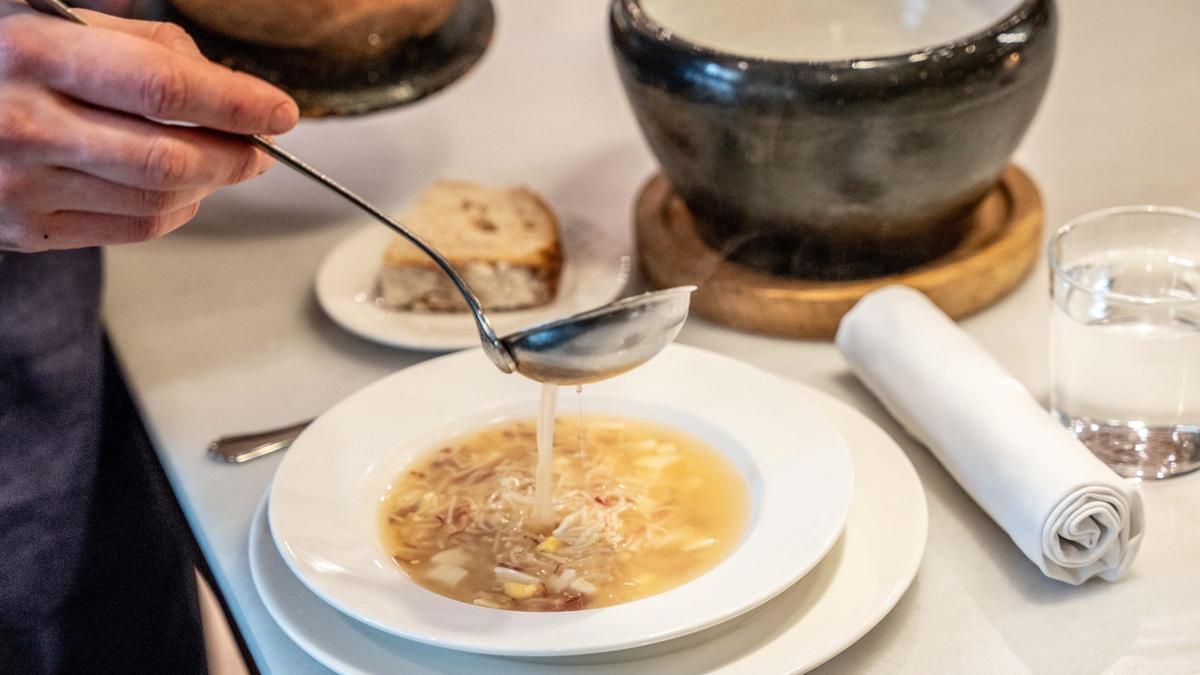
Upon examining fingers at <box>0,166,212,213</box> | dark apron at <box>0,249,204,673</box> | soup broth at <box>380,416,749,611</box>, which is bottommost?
dark apron at <box>0,249,204,673</box>

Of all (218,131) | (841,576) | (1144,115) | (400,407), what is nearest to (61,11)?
(218,131)

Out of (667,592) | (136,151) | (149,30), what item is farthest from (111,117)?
(667,592)

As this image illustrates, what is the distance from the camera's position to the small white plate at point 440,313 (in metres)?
1.19

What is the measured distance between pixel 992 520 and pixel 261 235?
2.99 feet

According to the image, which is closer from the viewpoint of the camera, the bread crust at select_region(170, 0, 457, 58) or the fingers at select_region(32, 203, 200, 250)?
the fingers at select_region(32, 203, 200, 250)

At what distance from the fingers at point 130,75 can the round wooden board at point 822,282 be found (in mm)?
529

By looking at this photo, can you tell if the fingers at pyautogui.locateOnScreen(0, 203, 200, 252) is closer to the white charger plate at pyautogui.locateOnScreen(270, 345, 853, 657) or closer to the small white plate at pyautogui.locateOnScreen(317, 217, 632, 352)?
the white charger plate at pyautogui.locateOnScreen(270, 345, 853, 657)

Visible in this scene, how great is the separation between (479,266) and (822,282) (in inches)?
13.0

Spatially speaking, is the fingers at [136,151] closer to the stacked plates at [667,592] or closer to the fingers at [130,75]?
the fingers at [130,75]

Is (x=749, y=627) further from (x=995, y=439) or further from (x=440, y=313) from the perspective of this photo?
(x=440, y=313)

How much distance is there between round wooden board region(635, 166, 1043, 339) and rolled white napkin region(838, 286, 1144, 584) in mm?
91

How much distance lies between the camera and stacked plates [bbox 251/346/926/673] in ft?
2.48

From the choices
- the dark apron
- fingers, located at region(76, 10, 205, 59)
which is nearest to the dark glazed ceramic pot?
fingers, located at region(76, 10, 205, 59)

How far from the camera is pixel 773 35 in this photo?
141cm
